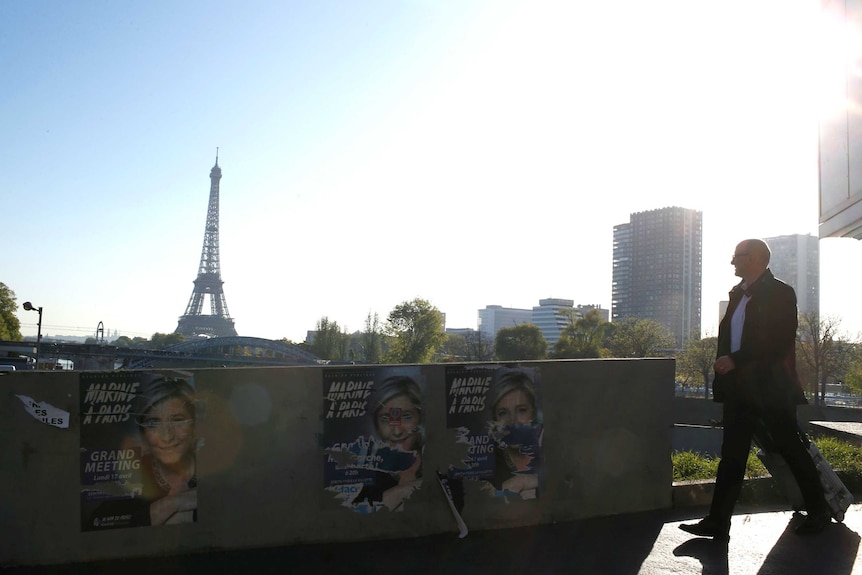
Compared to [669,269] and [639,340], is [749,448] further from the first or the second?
[669,269]

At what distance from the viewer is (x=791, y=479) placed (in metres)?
5.18

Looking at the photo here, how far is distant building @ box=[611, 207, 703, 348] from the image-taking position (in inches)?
7234

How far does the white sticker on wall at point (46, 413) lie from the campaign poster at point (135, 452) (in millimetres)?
104

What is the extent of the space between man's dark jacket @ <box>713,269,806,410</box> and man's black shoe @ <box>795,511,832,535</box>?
0.77 m

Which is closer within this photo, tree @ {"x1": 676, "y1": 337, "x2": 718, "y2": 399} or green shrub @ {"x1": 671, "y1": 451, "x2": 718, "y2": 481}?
green shrub @ {"x1": 671, "y1": 451, "x2": 718, "y2": 481}

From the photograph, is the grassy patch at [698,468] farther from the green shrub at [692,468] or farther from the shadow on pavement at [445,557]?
the shadow on pavement at [445,557]

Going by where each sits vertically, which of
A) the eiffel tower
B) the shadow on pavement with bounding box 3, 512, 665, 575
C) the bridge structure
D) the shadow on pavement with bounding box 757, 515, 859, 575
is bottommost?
the bridge structure

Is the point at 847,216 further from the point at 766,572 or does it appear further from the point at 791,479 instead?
the point at 766,572

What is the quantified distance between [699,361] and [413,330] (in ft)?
92.6

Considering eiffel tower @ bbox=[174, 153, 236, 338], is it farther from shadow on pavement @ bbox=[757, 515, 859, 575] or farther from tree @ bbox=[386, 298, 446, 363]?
shadow on pavement @ bbox=[757, 515, 859, 575]

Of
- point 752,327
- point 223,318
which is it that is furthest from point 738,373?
point 223,318

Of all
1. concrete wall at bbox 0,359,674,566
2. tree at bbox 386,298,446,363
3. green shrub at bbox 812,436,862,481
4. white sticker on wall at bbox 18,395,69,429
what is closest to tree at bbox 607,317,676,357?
tree at bbox 386,298,446,363

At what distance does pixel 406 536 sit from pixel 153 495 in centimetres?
164

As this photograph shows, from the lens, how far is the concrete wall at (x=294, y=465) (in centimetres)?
397
